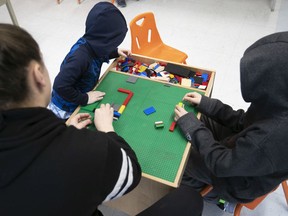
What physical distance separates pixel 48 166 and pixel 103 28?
3.09 feet

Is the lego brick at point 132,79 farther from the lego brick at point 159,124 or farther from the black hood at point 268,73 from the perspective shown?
the black hood at point 268,73

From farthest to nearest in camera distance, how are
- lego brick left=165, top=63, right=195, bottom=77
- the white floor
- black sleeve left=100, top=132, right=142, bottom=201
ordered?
the white floor
lego brick left=165, top=63, right=195, bottom=77
black sleeve left=100, top=132, right=142, bottom=201

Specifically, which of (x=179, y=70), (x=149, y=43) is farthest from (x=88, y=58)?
(x=149, y=43)

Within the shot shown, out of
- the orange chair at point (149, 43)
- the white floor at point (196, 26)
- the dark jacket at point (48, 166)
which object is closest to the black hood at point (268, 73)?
the dark jacket at point (48, 166)

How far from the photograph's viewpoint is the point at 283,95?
0.81 metres

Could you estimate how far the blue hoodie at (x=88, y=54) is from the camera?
4.07 feet

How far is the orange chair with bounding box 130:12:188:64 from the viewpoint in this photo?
1839 millimetres

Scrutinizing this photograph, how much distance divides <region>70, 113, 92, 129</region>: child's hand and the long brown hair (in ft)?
1.52

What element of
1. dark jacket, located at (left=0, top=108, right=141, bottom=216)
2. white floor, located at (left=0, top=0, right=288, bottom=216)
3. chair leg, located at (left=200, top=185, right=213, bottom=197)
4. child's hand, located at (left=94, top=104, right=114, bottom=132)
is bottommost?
chair leg, located at (left=200, top=185, right=213, bottom=197)

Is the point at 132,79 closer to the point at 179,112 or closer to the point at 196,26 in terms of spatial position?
the point at 179,112

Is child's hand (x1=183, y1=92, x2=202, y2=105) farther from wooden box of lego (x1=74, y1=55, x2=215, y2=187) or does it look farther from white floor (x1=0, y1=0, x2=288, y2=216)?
white floor (x1=0, y1=0, x2=288, y2=216)

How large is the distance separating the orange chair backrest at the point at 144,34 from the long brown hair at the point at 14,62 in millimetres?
1216

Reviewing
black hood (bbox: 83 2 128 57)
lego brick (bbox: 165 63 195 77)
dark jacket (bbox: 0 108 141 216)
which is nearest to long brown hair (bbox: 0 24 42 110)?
dark jacket (bbox: 0 108 141 216)

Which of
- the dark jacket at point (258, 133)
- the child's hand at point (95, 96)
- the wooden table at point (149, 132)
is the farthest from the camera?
the child's hand at point (95, 96)
